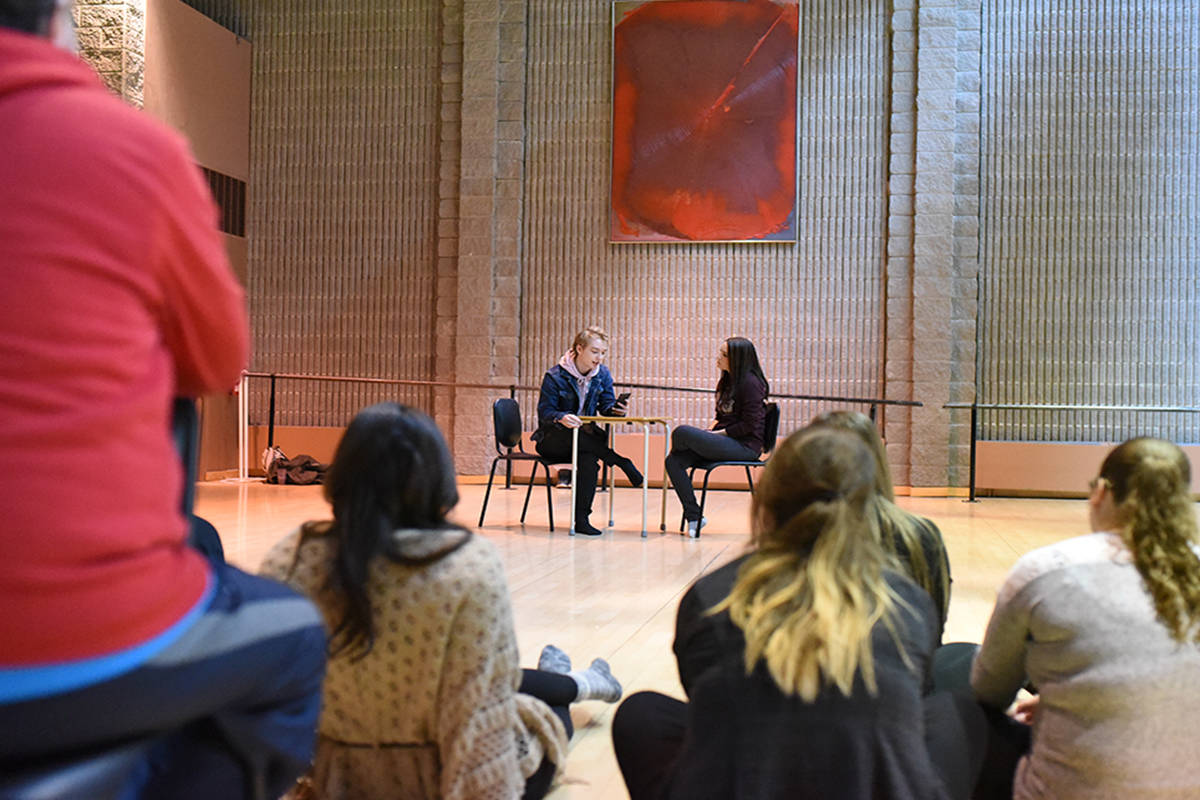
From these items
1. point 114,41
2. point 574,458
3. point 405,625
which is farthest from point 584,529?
point 114,41

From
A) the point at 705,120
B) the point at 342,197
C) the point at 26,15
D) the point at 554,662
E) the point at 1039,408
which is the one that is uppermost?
the point at 705,120

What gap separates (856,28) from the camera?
1052 cm

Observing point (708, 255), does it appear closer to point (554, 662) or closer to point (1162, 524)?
point (554, 662)

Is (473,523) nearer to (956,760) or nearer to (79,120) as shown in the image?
(956,760)

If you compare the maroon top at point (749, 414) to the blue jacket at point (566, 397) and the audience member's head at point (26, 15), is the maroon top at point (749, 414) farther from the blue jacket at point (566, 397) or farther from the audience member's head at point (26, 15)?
the audience member's head at point (26, 15)

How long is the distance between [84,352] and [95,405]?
0.05 metres

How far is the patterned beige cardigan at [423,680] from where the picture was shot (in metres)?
1.93

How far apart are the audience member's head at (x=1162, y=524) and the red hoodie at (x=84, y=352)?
1.57 meters

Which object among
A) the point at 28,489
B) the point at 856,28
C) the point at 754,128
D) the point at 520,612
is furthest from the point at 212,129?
the point at 28,489

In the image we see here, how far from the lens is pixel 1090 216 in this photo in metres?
10.1

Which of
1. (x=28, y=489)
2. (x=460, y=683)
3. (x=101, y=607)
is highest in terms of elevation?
(x=28, y=489)

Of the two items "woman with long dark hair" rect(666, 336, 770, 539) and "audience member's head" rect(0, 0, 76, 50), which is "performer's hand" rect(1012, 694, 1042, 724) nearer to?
"audience member's head" rect(0, 0, 76, 50)

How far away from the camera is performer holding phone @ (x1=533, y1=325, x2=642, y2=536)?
22.9 ft

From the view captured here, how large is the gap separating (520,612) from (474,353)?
6715 millimetres
